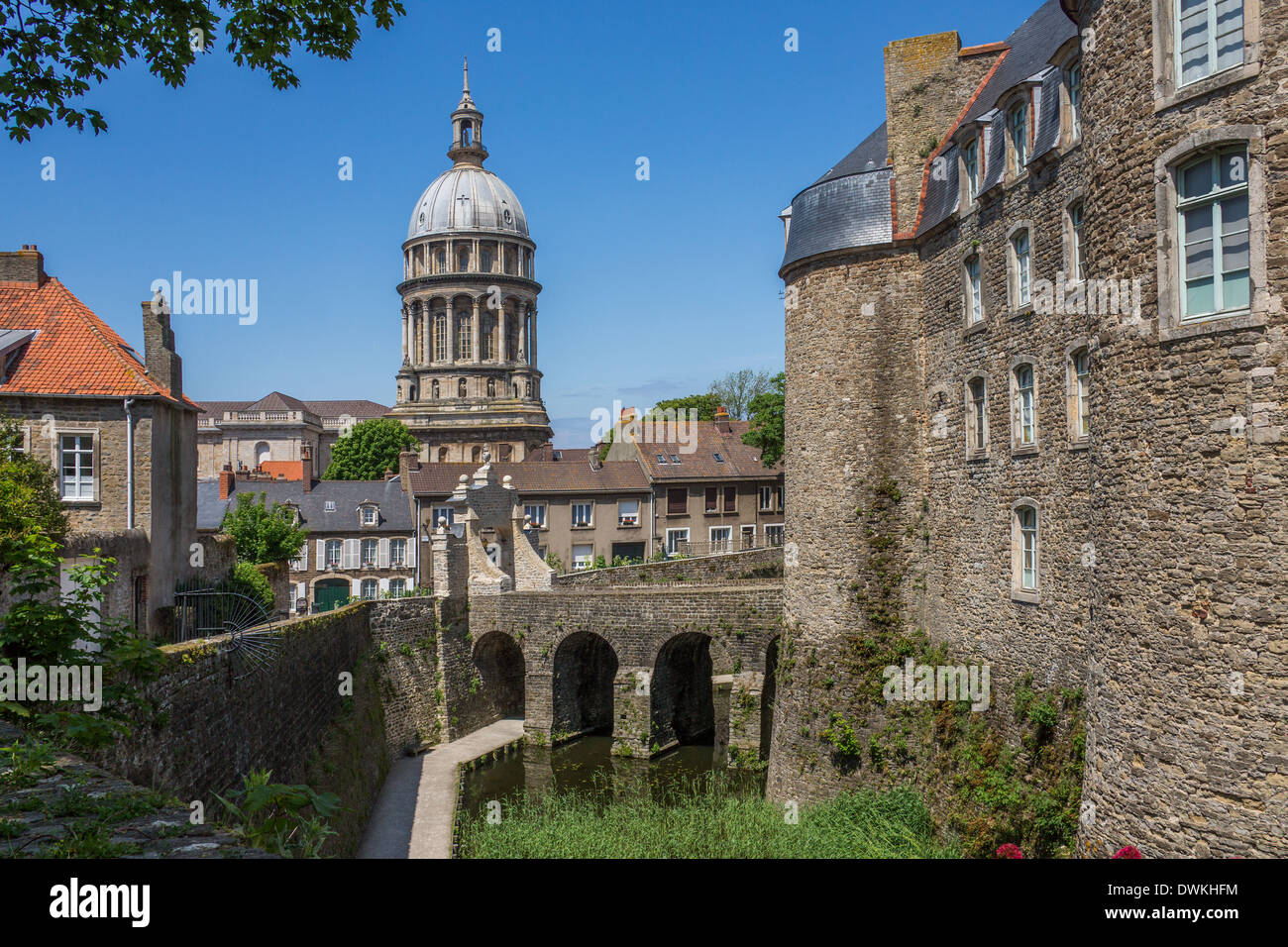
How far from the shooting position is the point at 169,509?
74.5 feet

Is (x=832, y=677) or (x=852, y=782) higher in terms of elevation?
(x=832, y=677)

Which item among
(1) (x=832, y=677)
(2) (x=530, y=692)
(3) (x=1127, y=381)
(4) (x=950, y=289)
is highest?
(4) (x=950, y=289)

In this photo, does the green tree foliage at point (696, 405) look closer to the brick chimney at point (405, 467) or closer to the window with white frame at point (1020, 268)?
the brick chimney at point (405, 467)

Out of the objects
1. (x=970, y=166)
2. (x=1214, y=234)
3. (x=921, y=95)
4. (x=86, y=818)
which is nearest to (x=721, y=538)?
(x=921, y=95)

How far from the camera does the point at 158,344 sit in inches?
907

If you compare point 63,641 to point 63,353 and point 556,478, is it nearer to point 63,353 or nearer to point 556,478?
point 63,353

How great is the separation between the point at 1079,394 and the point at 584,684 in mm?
20594

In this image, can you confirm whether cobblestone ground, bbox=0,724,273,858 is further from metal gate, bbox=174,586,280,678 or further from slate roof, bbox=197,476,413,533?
slate roof, bbox=197,476,413,533

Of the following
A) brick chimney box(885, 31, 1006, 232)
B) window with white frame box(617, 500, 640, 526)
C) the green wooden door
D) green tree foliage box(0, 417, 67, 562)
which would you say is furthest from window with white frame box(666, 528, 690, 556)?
green tree foliage box(0, 417, 67, 562)

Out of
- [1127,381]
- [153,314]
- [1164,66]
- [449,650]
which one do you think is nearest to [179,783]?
[1127,381]

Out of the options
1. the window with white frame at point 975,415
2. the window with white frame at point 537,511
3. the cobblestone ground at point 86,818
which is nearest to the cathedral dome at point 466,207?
the window with white frame at point 537,511

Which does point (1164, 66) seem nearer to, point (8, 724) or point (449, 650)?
point (8, 724)

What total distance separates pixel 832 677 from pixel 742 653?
24.2 ft

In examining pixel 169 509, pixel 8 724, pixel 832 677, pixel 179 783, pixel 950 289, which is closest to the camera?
pixel 8 724
